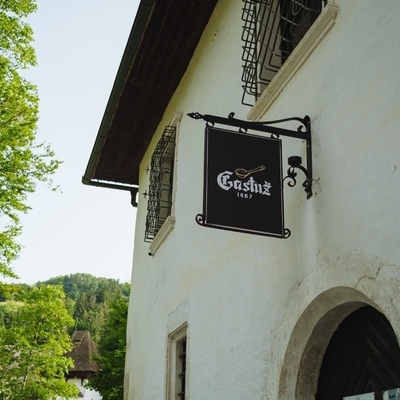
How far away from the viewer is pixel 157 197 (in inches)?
350

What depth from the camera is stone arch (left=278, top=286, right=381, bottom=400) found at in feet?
13.4

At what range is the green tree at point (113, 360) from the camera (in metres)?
22.8

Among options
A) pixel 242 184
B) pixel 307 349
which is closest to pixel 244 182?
pixel 242 184

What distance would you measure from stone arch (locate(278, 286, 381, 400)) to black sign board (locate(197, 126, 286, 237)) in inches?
24.1

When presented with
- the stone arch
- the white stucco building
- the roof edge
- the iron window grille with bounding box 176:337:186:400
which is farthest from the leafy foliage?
the stone arch

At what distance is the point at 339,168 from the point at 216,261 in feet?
8.04

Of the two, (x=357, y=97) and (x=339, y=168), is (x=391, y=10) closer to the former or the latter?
(x=357, y=97)

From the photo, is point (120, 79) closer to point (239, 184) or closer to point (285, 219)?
point (285, 219)

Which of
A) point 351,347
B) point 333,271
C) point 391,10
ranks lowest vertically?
point 351,347

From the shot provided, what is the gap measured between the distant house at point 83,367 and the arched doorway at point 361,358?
Answer: 1402 inches

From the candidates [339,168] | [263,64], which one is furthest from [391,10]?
[263,64]

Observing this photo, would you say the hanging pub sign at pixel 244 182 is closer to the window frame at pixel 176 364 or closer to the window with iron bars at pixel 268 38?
the window with iron bars at pixel 268 38

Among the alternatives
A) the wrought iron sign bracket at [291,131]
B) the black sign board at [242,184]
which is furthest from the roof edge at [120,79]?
the black sign board at [242,184]

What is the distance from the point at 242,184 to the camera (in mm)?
4008
